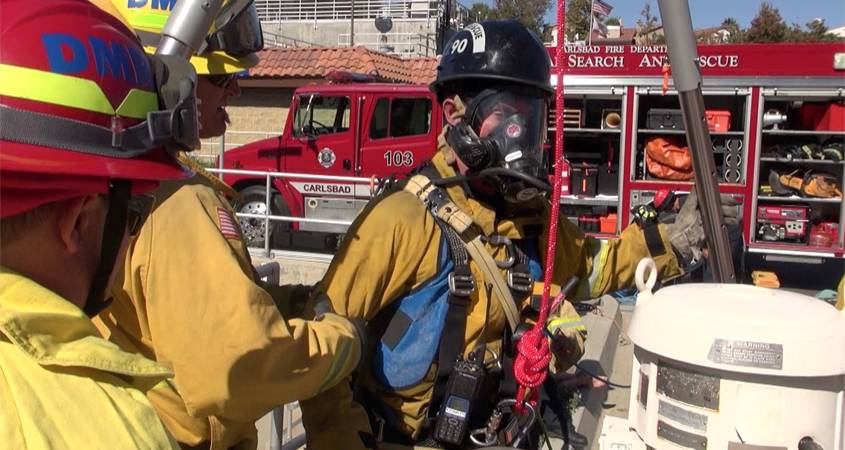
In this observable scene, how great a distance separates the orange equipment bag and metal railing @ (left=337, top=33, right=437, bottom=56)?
746 inches

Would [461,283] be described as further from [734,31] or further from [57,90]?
[734,31]

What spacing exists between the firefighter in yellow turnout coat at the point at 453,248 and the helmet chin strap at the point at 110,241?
945 millimetres

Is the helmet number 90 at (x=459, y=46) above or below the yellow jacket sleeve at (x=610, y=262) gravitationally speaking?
above

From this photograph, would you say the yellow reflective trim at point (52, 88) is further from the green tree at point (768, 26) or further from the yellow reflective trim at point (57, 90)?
the green tree at point (768, 26)

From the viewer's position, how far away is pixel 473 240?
88.7 inches

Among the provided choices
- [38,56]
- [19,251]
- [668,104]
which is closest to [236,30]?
[38,56]

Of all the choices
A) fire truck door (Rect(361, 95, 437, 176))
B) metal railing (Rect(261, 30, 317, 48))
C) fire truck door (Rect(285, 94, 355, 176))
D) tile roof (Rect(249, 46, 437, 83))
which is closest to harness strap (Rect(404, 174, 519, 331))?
fire truck door (Rect(361, 95, 437, 176))

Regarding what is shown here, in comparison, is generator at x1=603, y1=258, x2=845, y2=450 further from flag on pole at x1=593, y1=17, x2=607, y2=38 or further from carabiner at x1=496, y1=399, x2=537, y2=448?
flag on pole at x1=593, y1=17, x2=607, y2=38

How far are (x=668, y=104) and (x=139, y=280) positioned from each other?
9.29 m

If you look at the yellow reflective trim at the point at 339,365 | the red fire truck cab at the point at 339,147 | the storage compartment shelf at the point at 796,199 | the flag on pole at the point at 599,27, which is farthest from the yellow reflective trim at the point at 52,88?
the flag on pole at the point at 599,27

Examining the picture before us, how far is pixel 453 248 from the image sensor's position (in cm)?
222

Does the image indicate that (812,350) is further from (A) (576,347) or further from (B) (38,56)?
(B) (38,56)

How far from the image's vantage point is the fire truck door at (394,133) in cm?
1034

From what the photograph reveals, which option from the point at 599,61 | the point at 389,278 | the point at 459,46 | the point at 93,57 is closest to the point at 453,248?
the point at 389,278
